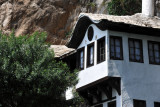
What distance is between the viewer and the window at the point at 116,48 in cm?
2200

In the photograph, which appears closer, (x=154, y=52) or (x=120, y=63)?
(x=120, y=63)

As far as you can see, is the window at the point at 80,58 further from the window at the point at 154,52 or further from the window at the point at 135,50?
the window at the point at 154,52

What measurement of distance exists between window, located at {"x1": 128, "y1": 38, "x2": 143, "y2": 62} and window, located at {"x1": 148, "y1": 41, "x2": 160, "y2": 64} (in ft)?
1.81

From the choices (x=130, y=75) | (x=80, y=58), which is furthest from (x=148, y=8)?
(x=130, y=75)

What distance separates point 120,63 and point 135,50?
52.0 inches

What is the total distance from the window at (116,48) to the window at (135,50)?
21.5 inches

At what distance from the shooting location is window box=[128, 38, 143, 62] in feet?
73.2

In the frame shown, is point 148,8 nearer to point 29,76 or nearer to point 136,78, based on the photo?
point 136,78

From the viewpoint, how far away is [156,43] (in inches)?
911

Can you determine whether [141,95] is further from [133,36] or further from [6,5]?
[6,5]

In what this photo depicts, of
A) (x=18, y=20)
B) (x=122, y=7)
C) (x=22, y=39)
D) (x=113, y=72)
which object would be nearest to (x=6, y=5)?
(x=18, y=20)

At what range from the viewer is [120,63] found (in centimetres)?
2178

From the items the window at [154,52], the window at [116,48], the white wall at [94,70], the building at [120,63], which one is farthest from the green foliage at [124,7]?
the window at [116,48]

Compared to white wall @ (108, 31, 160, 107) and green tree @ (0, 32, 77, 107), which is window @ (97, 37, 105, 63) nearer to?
white wall @ (108, 31, 160, 107)
